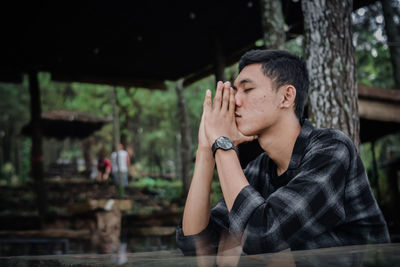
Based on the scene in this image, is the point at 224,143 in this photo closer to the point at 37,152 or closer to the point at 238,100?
the point at 238,100

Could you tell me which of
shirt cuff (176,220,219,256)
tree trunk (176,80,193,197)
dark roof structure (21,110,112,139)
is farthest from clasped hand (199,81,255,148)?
dark roof structure (21,110,112,139)

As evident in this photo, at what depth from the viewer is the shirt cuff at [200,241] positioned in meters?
1.97

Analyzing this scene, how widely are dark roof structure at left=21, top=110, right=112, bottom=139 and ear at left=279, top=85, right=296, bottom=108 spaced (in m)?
15.7

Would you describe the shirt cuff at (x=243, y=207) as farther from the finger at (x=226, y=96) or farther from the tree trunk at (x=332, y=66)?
the tree trunk at (x=332, y=66)

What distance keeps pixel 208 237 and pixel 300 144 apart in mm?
664

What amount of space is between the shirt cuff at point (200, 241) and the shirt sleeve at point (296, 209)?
→ 375mm

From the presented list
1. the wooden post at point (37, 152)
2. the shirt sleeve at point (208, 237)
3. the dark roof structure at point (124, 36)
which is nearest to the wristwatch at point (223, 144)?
the shirt sleeve at point (208, 237)

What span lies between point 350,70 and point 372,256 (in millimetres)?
2741

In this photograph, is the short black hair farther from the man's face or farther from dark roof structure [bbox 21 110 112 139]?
dark roof structure [bbox 21 110 112 139]

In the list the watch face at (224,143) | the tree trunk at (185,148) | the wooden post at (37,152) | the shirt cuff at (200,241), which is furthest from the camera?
the tree trunk at (185,148)

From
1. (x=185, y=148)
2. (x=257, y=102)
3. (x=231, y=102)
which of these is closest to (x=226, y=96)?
(x=231, y=102)

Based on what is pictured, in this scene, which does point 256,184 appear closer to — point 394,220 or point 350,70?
point 350,70

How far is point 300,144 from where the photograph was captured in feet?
6.38

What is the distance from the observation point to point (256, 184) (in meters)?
2.13
